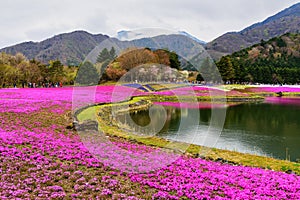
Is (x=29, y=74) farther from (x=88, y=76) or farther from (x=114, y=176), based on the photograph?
(x=114, y=176)

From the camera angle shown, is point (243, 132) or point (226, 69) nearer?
point (243, 132)

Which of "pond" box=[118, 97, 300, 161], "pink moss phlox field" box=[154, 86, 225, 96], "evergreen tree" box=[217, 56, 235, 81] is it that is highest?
"evergreen tree" box=[217, 56, 235, 81]

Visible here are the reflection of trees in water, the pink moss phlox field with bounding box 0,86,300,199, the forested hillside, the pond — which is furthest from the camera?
the forested hillside

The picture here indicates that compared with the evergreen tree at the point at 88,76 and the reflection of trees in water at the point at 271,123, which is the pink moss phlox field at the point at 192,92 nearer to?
the evergreen tree at the point at 88,76

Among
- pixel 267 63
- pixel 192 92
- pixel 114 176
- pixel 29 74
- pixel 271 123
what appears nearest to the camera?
pixel 114 176

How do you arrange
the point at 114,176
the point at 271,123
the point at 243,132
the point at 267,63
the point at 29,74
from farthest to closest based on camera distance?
the point at 267,63, the point at 29,74, the point at 271,123, the point at 243,132, the point at 114,176

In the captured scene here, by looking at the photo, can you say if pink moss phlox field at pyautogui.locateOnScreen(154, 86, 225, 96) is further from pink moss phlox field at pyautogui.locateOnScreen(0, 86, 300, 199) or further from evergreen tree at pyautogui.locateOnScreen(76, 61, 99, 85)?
pink moss phlox field at pyautogui.locateOnScreen(0, 86, 300, 199)

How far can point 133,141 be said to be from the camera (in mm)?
19562

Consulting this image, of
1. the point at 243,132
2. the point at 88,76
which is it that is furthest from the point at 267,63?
the point at 243,132

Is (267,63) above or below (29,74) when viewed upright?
above

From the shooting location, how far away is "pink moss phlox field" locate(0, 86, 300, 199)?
33.3ft

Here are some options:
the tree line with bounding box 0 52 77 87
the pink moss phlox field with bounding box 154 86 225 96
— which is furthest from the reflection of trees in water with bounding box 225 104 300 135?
the tree line with bounding box 0 52 77 87

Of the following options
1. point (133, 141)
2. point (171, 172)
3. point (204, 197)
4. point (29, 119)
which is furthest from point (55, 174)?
point (29, 119)

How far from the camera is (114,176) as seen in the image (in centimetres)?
1200
